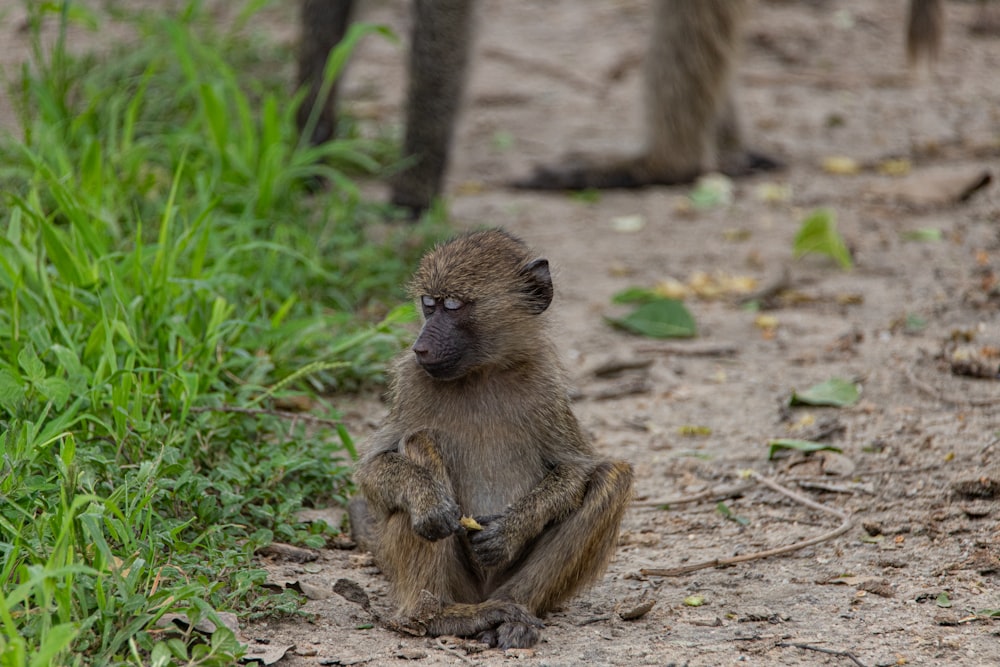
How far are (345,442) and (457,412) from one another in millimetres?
545

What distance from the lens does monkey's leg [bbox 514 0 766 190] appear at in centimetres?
657

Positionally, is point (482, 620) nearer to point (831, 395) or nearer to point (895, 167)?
point (831, 395)

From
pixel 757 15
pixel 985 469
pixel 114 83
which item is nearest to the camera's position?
pixel 985 469

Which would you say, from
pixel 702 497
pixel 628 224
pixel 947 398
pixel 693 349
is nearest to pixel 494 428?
pixel 702 497

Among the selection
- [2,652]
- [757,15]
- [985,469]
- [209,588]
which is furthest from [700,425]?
[757,15]

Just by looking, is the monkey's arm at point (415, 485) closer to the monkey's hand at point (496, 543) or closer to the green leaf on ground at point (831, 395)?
the monkey's hand at point (496, 543)

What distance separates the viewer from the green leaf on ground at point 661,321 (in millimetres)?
5074

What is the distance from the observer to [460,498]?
304cm

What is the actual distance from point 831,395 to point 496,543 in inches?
69.3

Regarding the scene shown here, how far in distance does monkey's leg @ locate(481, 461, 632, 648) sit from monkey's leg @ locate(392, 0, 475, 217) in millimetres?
3292

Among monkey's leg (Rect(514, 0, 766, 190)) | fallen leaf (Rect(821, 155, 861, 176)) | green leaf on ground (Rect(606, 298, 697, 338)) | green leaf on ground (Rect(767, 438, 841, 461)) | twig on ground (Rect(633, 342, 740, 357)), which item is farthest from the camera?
fallen leaf (Rect(821, 155, 861, 176))

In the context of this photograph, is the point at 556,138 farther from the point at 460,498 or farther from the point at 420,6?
the point at 460,498

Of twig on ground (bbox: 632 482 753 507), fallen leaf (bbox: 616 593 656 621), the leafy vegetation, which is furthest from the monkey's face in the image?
the leafy vegetation

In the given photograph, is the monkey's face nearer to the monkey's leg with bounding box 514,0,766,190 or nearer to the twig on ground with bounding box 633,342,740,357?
the twig on ground with bounding box 633,342,740,357
